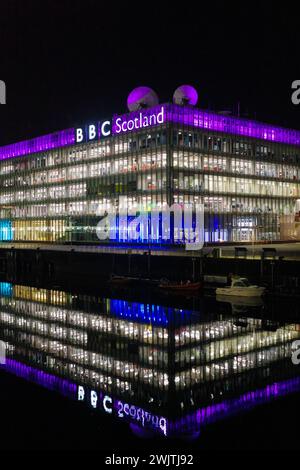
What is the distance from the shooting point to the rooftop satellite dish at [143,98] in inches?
3831

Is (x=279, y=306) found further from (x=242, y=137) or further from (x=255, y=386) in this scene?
(x=242, y=137)

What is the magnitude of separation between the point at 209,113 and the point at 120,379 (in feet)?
257

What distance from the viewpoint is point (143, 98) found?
9750cm

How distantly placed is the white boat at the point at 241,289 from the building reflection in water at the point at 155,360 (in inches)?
78.7

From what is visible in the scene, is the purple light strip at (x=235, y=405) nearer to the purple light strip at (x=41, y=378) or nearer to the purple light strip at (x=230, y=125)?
the purple light strip at (x=41, y=378)

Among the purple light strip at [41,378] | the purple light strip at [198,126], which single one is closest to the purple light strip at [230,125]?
the purple light strip at [198,126]

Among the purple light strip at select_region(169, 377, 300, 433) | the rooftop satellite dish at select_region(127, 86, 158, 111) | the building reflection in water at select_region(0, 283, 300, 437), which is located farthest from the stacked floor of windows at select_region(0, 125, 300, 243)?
the purple light strip at select_region(169, 377, 300, 433)

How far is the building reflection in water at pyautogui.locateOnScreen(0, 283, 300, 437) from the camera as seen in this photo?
21531mm

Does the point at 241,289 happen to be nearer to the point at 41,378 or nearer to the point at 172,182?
the point at 41,378

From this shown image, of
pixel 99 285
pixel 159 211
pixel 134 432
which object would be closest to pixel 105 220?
pixel 159 211

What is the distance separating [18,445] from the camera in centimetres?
1800

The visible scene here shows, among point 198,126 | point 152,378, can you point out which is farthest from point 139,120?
point 152,378
